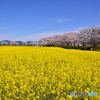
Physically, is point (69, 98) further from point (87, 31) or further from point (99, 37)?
point (87, 31)

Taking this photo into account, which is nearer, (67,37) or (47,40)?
(67,37)

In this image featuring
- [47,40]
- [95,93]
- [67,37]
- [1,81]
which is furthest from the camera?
[47,40]

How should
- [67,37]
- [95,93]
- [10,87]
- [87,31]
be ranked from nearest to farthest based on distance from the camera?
[95,93] → [10,87] → [87,31] → [67,37]

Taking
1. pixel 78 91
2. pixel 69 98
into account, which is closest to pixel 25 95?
pixel 69 98

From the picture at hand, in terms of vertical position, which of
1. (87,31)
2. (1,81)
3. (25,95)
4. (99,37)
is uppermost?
(87,31)

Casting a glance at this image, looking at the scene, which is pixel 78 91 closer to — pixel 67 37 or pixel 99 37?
pixel 99 37

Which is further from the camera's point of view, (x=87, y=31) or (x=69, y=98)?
(x=87, y=31)

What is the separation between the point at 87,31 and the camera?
181 feet

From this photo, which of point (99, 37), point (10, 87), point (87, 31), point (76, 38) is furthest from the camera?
point (76, 38)

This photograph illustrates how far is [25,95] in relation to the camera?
459 cm

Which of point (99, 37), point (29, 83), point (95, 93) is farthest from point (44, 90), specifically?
point (99, 37)

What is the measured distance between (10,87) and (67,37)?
214 feet

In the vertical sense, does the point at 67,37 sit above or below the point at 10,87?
above

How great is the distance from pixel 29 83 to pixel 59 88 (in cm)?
149
